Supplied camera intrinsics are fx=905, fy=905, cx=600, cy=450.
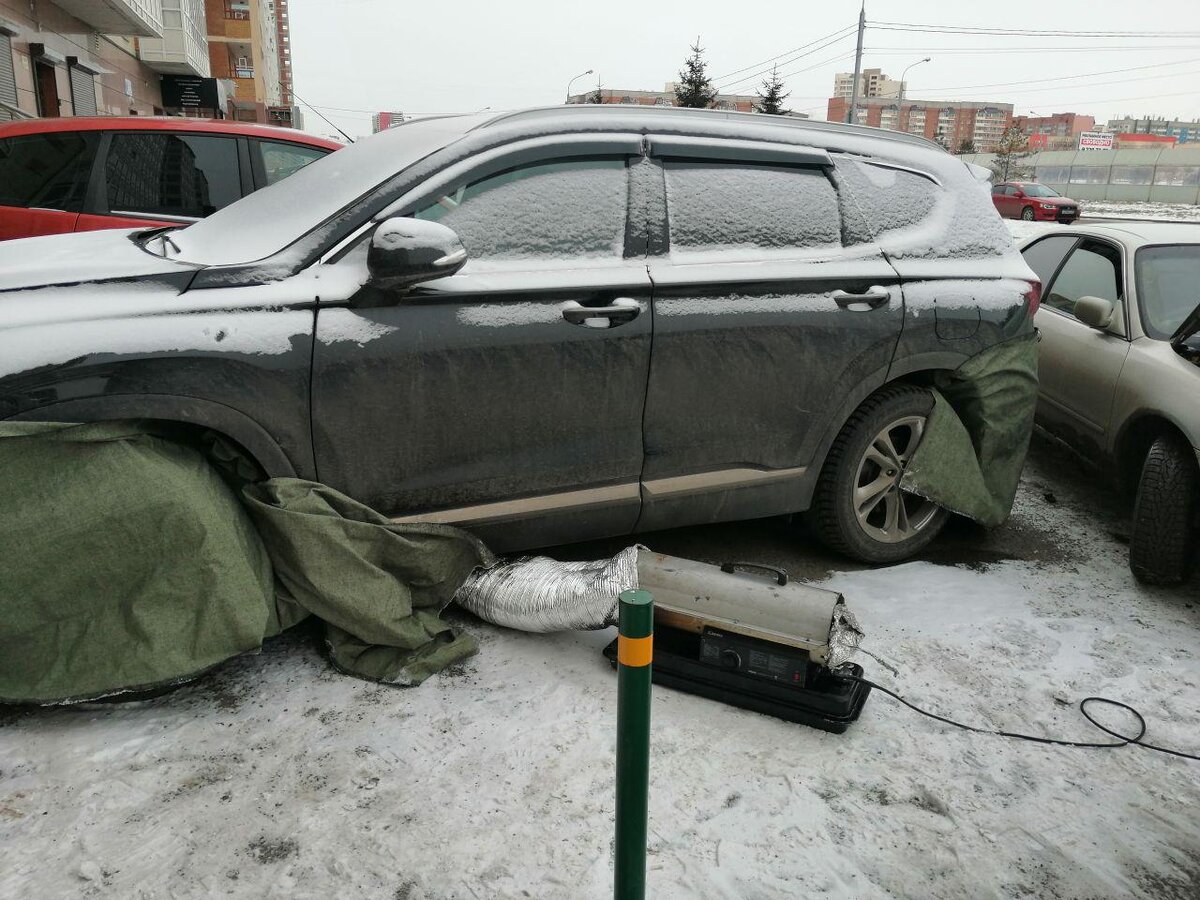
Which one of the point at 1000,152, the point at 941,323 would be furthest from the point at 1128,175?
the point at 941,323

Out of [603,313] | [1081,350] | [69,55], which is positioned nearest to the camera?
[603,313]

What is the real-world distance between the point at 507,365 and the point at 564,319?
0.26 meters

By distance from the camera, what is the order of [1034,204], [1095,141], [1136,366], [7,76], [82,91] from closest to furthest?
1. [1136,366]
2. [7,76]
3. [82,91]
4. [1034,204]
5. [1095,141]

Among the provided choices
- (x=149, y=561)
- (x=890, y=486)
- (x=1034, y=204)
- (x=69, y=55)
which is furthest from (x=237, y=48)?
(x=149, y=561)

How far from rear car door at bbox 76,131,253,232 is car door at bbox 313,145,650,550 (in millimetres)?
3304

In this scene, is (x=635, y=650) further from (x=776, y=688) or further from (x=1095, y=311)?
(x=1095, y=311)

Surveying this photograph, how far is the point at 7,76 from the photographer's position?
14.0 meters

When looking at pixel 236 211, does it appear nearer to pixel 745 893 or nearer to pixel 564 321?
pixel 564 321

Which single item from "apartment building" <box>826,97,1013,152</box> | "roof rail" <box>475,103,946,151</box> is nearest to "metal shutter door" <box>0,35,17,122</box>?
"roof rail" <box>475,103,946,151</box>

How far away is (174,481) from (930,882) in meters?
2.26

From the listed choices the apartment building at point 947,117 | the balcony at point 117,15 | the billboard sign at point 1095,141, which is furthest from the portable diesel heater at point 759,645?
the apartment building at point 947,117

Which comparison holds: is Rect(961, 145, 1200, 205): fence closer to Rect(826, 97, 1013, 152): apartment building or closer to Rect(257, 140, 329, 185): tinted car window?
Rect(257, 140, 329, 185): tinted car window

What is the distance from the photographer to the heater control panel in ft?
9.25

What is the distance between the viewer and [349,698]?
2785 millimetres
